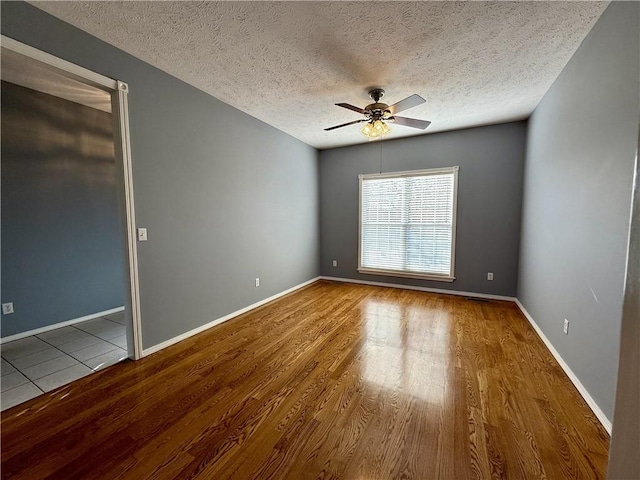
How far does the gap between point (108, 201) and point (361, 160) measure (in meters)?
3.95

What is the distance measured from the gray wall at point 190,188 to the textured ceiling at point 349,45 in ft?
0.61

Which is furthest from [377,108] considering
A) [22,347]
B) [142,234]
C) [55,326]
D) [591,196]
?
[55,326]

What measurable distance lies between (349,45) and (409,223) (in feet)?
9.88

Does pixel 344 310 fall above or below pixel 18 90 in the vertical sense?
below

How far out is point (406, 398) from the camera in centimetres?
178

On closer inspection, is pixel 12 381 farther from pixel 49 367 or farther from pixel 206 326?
pixel 206 326

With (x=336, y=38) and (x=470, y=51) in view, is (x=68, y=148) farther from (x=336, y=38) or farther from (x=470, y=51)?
(x=470, y=51)

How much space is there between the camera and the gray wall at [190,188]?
206cm

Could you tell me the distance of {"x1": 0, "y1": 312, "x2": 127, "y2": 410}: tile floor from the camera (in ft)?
6.23

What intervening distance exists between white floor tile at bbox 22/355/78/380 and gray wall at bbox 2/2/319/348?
2.04 ft

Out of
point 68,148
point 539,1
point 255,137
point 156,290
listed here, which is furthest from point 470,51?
point 68,148

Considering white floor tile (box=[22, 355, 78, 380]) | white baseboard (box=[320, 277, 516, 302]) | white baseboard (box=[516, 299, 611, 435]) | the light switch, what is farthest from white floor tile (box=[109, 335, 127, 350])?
white baseboard (box=[516, 299, 611, 435])

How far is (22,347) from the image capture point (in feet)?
8.17

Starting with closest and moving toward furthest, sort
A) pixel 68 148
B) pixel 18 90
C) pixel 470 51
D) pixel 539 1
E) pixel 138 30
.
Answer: pixel 539 1 < pixel 138 30 < pixel 470 51 < pixel 18 90 < pixel 68 148
